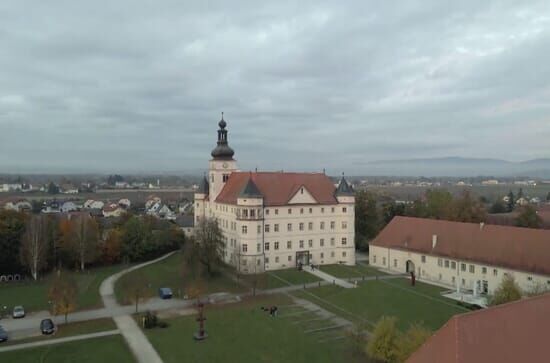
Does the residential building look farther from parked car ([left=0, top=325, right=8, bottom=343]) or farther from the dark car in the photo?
parked car ([left=0, top=325, right=8, bottom=343])

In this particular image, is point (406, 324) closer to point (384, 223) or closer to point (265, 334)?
point (265, 334)

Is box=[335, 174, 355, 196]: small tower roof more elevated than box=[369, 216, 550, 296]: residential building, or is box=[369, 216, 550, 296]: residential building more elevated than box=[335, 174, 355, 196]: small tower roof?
box=[335, 174, 355, 196]: small tower roof

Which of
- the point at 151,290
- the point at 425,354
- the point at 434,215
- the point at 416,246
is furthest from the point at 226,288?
the point at 434,215

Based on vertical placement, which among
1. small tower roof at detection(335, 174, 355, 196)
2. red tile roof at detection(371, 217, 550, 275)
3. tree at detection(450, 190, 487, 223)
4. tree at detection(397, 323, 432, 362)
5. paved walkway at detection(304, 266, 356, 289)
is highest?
small tower roof at detection(335, 174, 355, 196)

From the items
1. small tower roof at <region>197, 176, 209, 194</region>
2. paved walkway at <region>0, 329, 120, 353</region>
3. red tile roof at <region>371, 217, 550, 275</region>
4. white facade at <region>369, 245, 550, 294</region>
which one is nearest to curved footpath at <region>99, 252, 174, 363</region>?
paved walkway at <region>0, 329, 120, 353</region>

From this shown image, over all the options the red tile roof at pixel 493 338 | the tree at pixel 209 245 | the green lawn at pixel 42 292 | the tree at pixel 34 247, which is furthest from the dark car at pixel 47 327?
the red tile roof at pixel 493 338

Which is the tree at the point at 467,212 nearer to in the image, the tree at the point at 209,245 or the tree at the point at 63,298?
the tree at the point at 209,245
